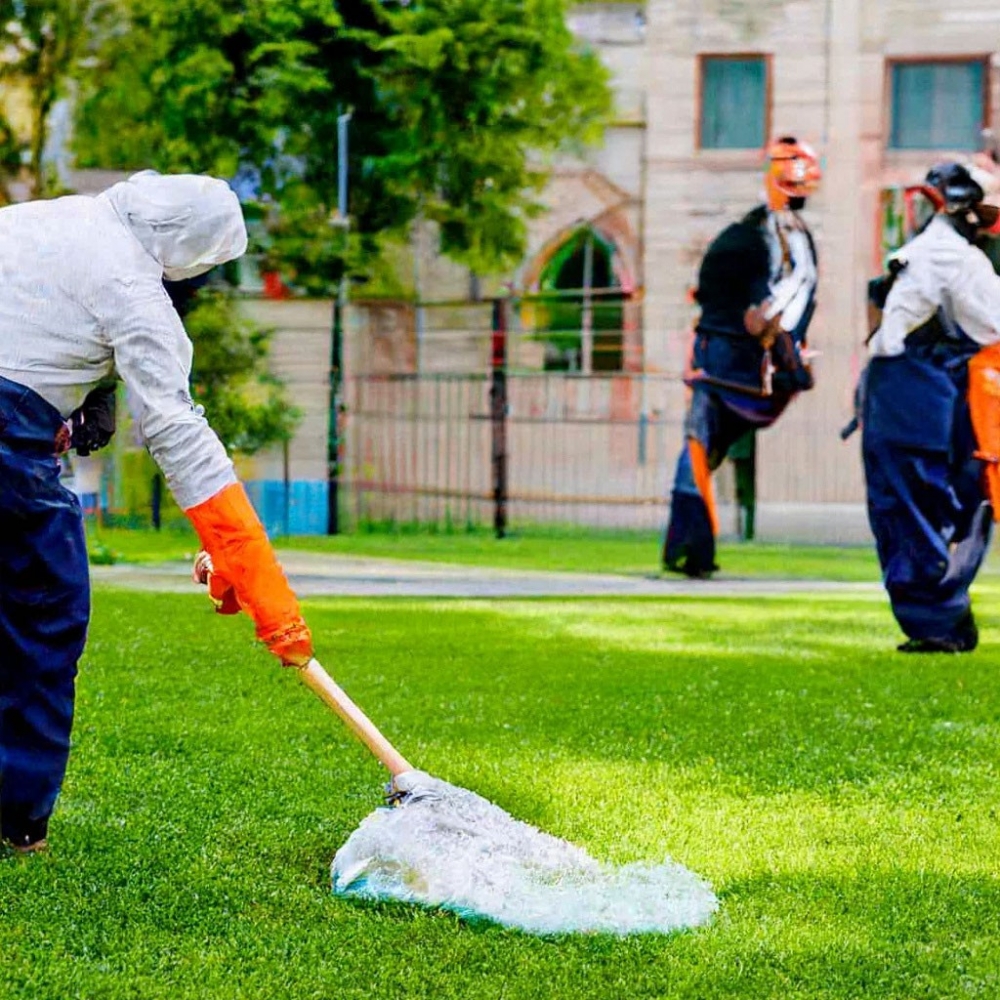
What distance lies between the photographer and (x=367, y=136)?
2055cm

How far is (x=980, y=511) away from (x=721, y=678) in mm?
1636

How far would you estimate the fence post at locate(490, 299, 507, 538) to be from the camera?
1722 cm

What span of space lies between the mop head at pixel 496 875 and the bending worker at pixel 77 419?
43 centimetres

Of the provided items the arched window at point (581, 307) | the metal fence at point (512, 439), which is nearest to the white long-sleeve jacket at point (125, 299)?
the metal fence at point (512, 439)

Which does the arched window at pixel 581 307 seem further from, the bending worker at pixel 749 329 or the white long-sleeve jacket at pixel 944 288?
the white long-sleeve jacket at pixel 944 288

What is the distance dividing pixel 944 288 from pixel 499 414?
31.1 feet

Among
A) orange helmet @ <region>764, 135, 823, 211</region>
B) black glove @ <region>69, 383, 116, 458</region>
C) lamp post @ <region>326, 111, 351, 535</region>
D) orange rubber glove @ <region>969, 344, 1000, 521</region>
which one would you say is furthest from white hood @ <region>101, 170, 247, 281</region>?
lamp post @ <region>326, 111, 351, 535</region>

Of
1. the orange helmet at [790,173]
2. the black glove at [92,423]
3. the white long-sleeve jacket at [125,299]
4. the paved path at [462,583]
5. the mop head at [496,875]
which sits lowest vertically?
the paved path at [462,583]

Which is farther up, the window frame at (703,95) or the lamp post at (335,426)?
the window frame at (703,95)

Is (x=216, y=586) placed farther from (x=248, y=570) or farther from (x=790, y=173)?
(x=790, y=173)

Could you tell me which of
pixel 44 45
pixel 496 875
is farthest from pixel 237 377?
pixel 496 875

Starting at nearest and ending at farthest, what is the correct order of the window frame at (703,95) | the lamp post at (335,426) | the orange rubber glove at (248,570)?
the orange rubber glove at (248,570)
the lamp post at (335,426)
the window frame at (703,95)

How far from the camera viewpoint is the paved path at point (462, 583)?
37.9 ft

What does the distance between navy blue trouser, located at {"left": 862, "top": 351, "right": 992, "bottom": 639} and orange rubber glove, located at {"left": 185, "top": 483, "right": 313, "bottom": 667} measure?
4.89 metres
